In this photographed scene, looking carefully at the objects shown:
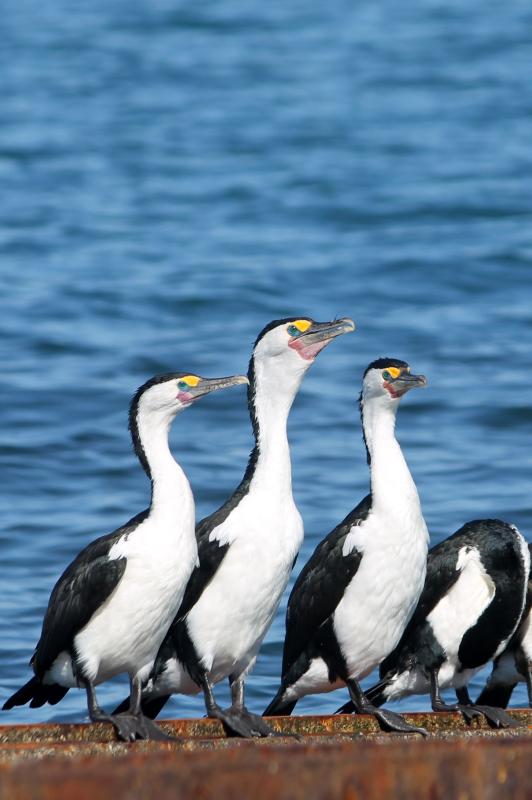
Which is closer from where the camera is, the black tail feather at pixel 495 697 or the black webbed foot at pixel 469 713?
the black webbed foot at pixel 469 713

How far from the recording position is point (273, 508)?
912 centimetres

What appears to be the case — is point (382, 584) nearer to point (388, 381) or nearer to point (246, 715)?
point (246, 715)

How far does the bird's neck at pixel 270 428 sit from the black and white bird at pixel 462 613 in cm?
116

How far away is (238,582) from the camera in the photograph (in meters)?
9.03

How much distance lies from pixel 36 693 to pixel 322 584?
1.56 metres

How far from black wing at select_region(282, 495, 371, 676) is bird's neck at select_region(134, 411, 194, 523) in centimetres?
90

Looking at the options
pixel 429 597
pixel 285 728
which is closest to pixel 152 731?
pixel 285 728

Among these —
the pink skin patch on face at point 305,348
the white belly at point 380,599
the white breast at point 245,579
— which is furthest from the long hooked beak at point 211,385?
the white belly at point 380,599

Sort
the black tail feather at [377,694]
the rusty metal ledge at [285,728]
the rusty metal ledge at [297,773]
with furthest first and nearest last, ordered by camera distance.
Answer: the black tail feather at [377,694] → the rusty metal ledge at [285,728] → the rusty metal ledge at [297,773]

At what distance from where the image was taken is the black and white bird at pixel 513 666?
10.1m

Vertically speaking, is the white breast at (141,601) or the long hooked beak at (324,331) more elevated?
the long hooked beak at (324,331)

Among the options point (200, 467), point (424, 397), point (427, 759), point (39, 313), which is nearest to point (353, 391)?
point (424, 397)

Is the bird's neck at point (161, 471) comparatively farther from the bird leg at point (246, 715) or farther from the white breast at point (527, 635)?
the white breast at point (527, 635)

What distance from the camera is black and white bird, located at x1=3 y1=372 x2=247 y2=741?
862cm
